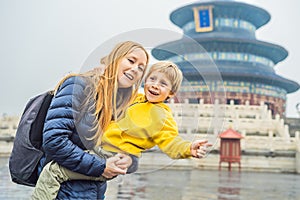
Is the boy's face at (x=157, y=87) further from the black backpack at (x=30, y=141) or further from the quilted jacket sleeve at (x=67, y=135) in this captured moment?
the black backpack at (x=30, y=141)

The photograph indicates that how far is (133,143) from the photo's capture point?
171 centimetres

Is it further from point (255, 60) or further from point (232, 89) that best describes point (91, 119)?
point (255, 60)

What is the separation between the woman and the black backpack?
132 mm

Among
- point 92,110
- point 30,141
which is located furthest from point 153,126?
point 30,141

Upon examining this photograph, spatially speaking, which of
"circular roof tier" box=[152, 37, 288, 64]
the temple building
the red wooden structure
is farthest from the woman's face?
"circular roof tier" box=[152, 37, 288, 64]

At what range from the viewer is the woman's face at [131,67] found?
175cm

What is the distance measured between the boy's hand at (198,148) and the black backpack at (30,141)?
25.7 inches

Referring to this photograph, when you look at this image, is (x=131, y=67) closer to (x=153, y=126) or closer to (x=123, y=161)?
(x=153, y=126)

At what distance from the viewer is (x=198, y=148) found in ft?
5.75

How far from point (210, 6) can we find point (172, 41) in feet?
119

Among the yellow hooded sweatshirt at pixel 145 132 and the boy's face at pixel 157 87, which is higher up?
the boy's face at pixel 157 87

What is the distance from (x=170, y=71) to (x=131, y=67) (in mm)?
158

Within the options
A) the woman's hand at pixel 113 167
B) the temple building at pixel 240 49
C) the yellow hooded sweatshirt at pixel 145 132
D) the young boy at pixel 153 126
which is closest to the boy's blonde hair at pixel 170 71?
the young boy at pixel 153 126

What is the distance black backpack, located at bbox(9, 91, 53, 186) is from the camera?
1.87 m
